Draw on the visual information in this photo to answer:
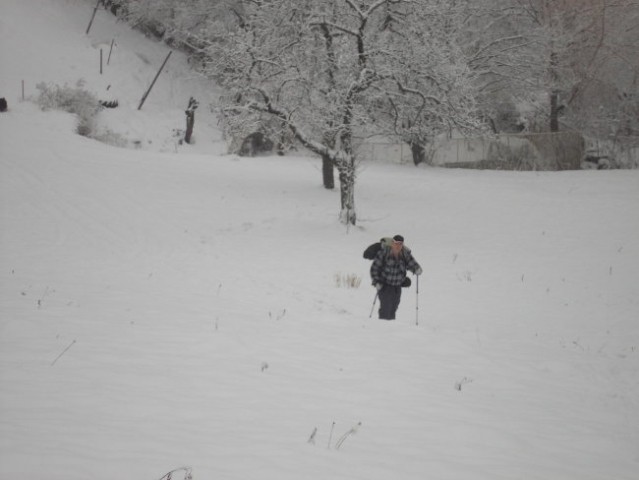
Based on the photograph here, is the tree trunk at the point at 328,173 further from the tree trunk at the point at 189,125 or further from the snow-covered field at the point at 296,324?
the tree trunk at the point at 189,125

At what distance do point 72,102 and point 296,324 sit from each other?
73.8 feet

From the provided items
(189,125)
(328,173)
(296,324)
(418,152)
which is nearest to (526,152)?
(418,152)

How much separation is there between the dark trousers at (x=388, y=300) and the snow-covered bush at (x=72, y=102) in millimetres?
20471

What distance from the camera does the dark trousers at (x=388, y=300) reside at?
30.5 feet

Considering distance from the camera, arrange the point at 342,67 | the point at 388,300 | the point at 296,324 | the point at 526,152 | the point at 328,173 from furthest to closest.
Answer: the point at 526,152 < the point at 328,173 < the point at 342,67 < the point at 388,300 < the point at 296,324

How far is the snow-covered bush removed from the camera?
979 inches

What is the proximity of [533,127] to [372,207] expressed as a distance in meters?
17.9

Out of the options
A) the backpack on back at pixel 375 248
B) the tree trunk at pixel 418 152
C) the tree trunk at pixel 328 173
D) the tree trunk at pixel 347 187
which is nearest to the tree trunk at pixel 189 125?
the tree trunk at pixel 328 173

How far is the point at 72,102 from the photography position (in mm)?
25750

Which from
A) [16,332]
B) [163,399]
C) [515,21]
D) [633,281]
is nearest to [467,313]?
[633,281]

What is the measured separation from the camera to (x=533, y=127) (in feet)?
105

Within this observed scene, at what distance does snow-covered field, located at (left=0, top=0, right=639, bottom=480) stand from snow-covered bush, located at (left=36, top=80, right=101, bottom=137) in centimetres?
84

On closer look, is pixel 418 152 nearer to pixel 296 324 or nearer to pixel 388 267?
pixel 388 267

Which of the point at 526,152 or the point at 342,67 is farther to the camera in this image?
the point at 526,152
